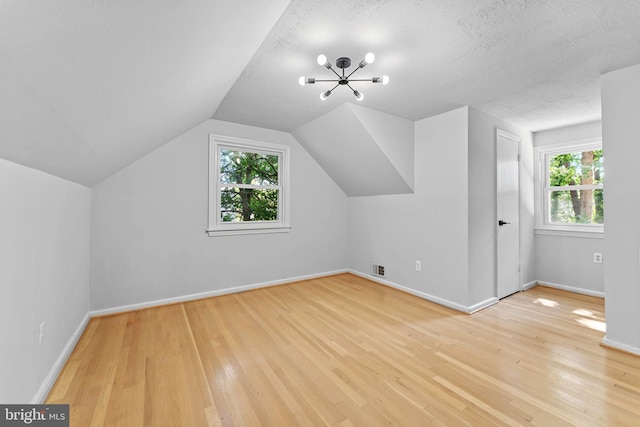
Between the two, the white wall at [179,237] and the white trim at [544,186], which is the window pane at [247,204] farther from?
the white trim at [544,186]

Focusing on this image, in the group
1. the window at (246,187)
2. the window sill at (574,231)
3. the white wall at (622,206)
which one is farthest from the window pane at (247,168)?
the window sill at (574,231)

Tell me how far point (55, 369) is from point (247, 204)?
2506 mm

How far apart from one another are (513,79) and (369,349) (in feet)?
8.74

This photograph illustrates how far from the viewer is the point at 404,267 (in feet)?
12.2

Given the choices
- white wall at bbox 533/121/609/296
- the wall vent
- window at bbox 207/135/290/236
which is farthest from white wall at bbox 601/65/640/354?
window at bbox 207/135/290/236

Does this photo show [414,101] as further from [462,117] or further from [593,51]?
[593,51]

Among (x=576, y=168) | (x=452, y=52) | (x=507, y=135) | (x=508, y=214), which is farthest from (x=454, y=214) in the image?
(x=576, y=168)

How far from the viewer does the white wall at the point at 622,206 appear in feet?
6.89

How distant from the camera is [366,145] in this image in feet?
11.2

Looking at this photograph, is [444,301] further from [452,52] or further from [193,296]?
[193,296]

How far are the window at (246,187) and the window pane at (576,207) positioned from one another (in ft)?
13.0

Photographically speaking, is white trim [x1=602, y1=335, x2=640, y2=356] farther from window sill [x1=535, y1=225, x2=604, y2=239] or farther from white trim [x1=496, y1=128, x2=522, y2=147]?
white trim [x1=496, y1=128, x2=522, y2=147]

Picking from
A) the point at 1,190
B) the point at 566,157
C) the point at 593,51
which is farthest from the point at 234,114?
the point at 566,157

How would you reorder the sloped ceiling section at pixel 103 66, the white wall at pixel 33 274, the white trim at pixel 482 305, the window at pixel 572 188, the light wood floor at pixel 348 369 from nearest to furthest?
the sloped ceiling section at pixel 103 66 < the white wall at pixel 33 274 < the light wood floor at pixel 348 369 < the white trim at pixel 482 305 < the window at pixel 572 188
